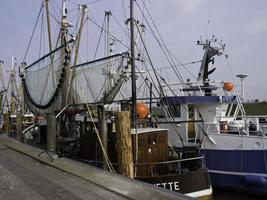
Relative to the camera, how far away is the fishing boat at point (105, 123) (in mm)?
11086

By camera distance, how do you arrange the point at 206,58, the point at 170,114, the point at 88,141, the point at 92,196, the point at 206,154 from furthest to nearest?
the point at 206,58
the point at 170,114
the point at 206,154
the point at 88,141
the point at 92,196

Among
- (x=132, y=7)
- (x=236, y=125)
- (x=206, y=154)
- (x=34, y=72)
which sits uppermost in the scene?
(x=132, y=7)

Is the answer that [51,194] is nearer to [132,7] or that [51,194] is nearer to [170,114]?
[132,7]

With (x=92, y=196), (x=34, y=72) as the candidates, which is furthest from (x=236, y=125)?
(x=92, y=196)

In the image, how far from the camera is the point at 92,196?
6855mm

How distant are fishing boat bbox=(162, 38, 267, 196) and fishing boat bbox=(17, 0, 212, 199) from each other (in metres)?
1.90

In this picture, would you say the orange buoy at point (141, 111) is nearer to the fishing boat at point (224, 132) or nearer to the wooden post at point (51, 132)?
the fishing boat at point (224, 132)

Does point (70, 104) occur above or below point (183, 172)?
above

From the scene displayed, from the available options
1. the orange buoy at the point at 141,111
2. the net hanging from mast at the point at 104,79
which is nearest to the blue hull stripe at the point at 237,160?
the orange buoy at the point at 141,111

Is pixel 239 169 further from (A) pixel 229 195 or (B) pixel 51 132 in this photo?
(B) pixel 51 132

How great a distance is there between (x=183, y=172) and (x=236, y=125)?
18.5 ft

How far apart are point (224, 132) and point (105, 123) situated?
7.44 m

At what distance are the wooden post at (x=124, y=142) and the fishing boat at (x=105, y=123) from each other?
0.44m

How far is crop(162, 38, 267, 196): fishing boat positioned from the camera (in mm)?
14656
